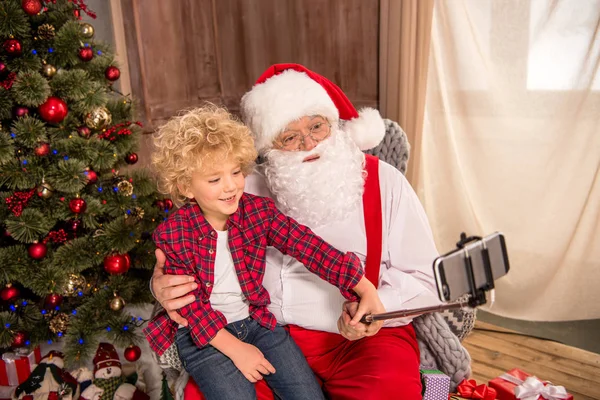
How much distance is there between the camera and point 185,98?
3975 millimetres

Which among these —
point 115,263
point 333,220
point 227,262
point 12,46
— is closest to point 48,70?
→ point 12,46

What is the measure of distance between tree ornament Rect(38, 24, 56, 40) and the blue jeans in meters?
1.53

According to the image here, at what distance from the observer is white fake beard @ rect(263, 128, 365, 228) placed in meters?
1.87

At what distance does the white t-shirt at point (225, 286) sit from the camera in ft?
5.46

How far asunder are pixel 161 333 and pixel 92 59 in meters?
1.49

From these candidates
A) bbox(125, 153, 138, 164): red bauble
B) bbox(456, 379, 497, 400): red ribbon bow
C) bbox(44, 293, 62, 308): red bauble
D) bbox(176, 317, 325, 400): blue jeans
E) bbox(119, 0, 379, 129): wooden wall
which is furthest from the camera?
bbox(119, 0, 379, 129): wooden wall

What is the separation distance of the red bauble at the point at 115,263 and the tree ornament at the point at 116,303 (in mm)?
140

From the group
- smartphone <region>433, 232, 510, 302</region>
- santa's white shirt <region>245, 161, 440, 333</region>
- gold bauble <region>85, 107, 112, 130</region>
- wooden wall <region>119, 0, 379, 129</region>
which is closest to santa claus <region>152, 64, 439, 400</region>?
santa's white shirt <region>245, 161, 440, 333</region>

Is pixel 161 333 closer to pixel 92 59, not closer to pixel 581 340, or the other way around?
pixel 92 59

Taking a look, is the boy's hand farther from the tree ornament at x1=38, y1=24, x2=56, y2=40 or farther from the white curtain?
the white curtain

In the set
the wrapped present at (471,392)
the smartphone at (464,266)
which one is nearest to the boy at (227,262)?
the smartphone at (464,266)

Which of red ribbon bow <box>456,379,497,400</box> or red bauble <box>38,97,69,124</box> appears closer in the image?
red ribbon bow <box>456,379,497,400</box>

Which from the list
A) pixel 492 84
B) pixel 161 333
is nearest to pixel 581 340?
pixel 492 84

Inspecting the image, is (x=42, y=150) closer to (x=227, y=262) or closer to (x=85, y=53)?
(x=85, y=53)
